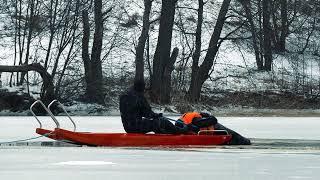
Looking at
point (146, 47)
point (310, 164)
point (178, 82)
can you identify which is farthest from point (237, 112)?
point (310, 164)

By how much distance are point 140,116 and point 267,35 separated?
20.9 m

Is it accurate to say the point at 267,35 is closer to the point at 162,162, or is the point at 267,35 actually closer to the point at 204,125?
the point at 204,125

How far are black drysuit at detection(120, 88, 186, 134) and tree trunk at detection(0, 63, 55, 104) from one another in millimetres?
15272

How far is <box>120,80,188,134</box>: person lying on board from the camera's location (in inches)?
435

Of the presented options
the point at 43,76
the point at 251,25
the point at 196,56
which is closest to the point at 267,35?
the point at 251,25

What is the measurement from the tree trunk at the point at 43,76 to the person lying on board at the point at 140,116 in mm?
15272

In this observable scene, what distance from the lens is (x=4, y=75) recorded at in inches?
1098

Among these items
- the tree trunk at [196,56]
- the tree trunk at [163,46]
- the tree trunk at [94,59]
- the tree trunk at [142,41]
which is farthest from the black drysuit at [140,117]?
the tree trunk at [142,41]

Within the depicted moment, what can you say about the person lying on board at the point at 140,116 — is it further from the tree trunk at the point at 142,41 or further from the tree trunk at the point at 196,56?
the tree trunk at the point at 142,41

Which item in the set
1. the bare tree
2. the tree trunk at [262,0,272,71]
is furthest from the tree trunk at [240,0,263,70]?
the bare tree

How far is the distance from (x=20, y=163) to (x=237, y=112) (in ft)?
62.1

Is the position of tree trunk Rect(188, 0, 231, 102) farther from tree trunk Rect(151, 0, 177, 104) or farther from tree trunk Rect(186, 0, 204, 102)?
tree trunk Rect(151, 0, 177, 104)

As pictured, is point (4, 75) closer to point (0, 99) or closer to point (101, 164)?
point (0, 99)

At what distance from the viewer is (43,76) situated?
86.4 feet
